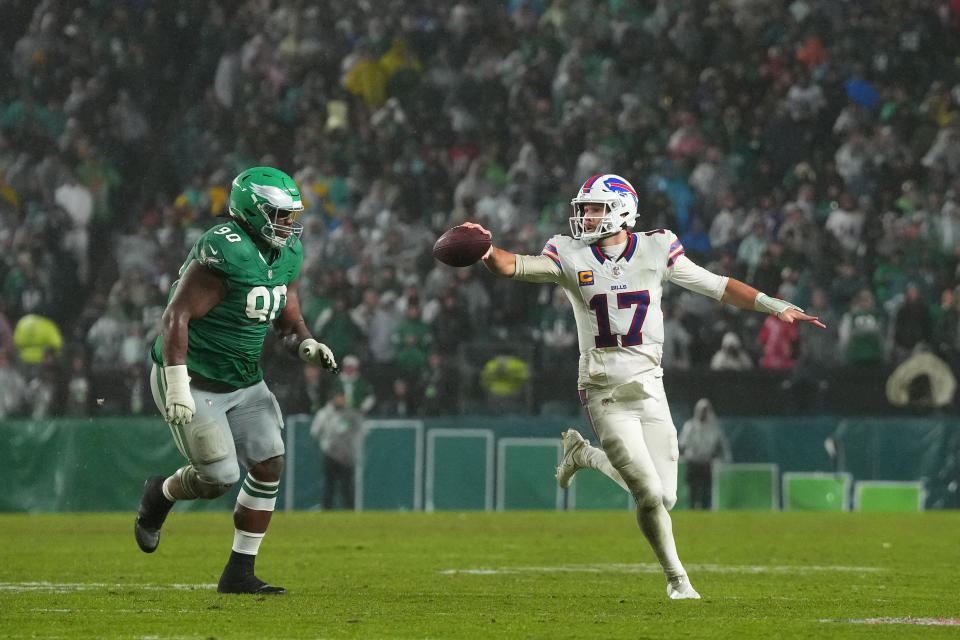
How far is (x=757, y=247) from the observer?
62.6 feet

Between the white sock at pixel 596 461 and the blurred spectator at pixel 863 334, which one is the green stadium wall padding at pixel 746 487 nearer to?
the blurred spectator at pixel 863 334

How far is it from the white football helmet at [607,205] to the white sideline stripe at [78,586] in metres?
2.81

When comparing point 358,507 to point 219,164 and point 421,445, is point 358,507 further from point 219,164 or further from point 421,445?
point 219,164

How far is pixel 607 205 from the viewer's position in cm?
805

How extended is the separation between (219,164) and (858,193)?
8788 millimetres

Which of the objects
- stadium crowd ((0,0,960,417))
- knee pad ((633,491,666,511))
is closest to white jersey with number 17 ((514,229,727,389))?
A: knee pad ((633,491,666,511))

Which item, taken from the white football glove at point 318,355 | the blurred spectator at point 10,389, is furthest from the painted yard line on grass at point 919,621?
the blurred spectator at point 10,389

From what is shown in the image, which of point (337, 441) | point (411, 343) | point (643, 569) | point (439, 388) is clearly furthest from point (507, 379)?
point (643, 569)

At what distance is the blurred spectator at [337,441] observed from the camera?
56.7 ft

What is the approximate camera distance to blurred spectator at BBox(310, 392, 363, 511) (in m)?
17.3

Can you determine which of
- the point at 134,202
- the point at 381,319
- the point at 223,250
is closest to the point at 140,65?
the point at 134,202

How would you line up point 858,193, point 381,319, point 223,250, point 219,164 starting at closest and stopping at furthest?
point 223,250, point 381,319, point 858,193, point 219,164

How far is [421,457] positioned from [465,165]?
17.9 feet

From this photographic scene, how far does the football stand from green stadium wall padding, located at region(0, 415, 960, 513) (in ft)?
30.1
